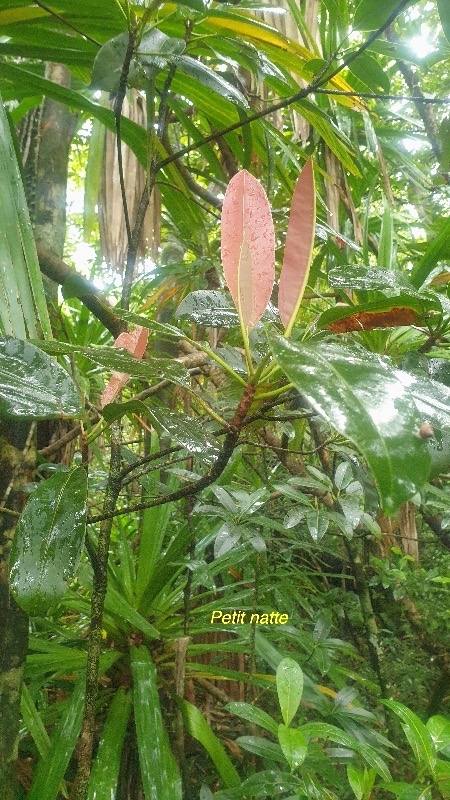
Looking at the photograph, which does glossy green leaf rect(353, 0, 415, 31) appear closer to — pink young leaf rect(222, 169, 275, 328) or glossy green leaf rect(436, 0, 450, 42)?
glossy green leaf rect(436, 0, 450, 42)

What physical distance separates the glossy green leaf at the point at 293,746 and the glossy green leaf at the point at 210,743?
1.14 feet

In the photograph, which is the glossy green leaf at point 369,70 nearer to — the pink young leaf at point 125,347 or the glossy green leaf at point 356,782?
the pink young leaf at point 125,347

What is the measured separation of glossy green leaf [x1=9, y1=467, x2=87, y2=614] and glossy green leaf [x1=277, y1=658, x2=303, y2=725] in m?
0.35

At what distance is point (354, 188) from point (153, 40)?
3.92ft

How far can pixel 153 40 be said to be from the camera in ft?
1.35

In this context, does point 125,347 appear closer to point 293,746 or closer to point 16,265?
point 16,265

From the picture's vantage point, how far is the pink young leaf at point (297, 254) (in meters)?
0.30

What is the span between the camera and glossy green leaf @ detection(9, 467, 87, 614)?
0.30 m

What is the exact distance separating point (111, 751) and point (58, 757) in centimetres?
7

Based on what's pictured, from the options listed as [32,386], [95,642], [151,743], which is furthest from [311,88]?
[151,743]

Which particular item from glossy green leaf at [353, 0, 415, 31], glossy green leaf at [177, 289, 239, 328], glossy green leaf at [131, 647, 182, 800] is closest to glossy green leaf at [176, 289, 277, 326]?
glossy green leaf at [177, 289, 239, 328]

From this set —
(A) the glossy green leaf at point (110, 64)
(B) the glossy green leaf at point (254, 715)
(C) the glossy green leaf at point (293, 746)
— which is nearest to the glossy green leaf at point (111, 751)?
(B) the glossy green leaf at point (254, 715)

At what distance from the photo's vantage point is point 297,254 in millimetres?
306

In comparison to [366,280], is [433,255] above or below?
above
